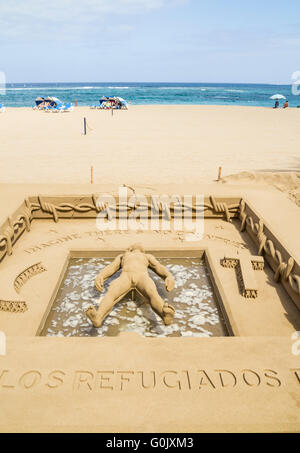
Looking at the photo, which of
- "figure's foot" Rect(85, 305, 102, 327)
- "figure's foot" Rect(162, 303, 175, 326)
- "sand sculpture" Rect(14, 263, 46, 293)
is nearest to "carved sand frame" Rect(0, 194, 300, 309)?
"sand sculpture" Rect(14, 263, 46, 293)

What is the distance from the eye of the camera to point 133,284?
16.7ft

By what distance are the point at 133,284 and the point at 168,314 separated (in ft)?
2.98

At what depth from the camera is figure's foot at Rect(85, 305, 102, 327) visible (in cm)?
429

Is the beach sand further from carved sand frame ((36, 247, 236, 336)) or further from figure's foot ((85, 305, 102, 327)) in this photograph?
figure's foot ((85, 305, 102, 327))

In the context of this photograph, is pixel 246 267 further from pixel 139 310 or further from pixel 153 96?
pixel 153 96

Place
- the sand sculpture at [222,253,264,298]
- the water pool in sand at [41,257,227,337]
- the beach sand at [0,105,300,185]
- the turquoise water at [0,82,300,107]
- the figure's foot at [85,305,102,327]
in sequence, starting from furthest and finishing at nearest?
1. the turquoise water at [0,82,300,107]
2. the beach sand at [0,105,300,185]
3. the sand sculpture at [222,253,264,298]
4. the water pool in sand at [41,257,227,337]
5. the figure's foot at [85,305,102,327]

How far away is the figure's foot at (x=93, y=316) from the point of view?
14.1ft

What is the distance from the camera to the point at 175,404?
2.85 metres

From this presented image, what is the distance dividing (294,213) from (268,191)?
1.81m

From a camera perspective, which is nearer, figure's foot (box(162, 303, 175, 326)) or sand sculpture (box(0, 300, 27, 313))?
figure's foot (box(162, 303, 175, 326))

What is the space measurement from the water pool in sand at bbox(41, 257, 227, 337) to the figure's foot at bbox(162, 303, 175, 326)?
26 cm

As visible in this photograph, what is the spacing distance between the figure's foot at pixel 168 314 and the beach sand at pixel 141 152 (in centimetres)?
700
